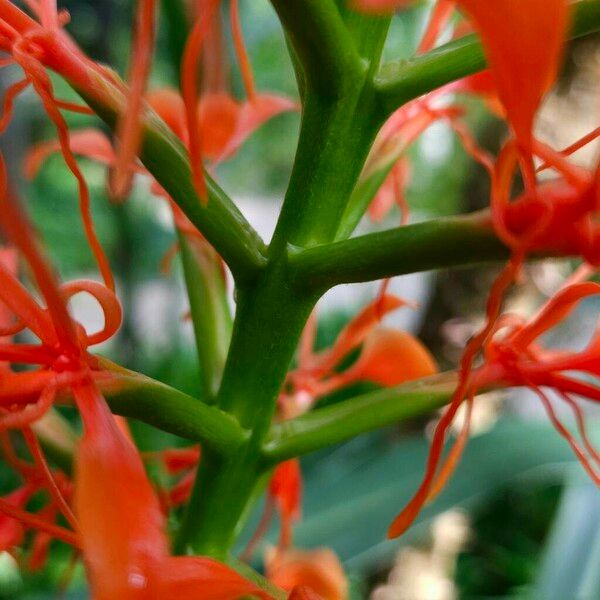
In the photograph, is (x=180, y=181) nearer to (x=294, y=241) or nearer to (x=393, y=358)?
(x=294, y=241)

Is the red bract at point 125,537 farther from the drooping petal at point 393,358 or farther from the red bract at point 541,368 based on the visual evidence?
the drooping petal at point 393,358

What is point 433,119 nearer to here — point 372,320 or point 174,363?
point 372,320

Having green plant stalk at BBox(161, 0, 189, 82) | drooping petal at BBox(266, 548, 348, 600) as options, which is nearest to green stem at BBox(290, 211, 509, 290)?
drooping petal at BBox(266, 548, 348, 600)

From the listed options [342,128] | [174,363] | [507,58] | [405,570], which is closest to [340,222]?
[342,128]

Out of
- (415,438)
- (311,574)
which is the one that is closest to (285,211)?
(311,574)

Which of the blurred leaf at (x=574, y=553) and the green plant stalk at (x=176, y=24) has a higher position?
the green plant stalk at (x=176, y=24)

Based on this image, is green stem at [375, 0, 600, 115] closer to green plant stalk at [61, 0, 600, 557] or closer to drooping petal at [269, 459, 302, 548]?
green plant stalk at [61, 0, 600, 557]

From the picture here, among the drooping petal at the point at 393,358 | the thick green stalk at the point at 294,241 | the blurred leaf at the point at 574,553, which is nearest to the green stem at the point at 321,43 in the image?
the thick green stalk at the point at 294,241
